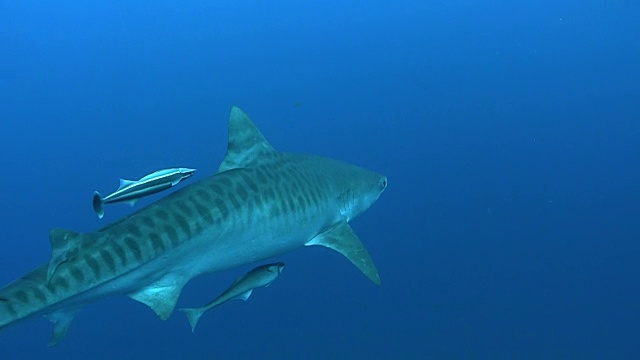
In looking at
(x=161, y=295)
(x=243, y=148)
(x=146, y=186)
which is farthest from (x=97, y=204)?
(x=243, y=148)

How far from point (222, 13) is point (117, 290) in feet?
60.0

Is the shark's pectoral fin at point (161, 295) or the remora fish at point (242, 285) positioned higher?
the shark's pectoral fin at point (161, 295)

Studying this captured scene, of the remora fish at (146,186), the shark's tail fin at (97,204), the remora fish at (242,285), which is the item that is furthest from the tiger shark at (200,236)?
the shark's tail fin at (97,204)

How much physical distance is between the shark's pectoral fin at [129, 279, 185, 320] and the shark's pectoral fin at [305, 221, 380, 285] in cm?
143

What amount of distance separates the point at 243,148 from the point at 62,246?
1700 millimetres

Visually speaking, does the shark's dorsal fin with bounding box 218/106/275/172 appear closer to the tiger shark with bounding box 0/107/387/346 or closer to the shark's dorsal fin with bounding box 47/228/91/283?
the tiger shark with bounding box 0/107/387/346

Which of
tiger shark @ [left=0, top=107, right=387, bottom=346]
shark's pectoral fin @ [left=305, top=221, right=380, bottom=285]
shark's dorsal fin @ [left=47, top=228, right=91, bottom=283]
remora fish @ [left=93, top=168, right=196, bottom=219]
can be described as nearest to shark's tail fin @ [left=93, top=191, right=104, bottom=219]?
remora fish @ [left=93, top=168, right=196, bottom=219]

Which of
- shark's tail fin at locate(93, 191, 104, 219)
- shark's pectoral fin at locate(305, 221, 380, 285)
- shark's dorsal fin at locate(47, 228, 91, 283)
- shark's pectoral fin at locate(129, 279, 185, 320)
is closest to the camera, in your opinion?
shark's dorsal fin at locate(47, 228, 91, 283)

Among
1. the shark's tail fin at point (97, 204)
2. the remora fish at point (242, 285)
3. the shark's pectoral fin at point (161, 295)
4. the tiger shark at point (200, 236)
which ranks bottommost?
the remora fish at point (242, 285)

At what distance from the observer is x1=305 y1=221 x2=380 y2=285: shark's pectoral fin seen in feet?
16.2

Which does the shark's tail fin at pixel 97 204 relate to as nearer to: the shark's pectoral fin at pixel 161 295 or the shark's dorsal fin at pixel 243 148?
the shark's pectoral fin at pixel 161 295

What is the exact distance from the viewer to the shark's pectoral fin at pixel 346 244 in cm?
494

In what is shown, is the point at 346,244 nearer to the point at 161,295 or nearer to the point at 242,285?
the point at 242,285

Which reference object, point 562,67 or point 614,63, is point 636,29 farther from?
point 562,67
